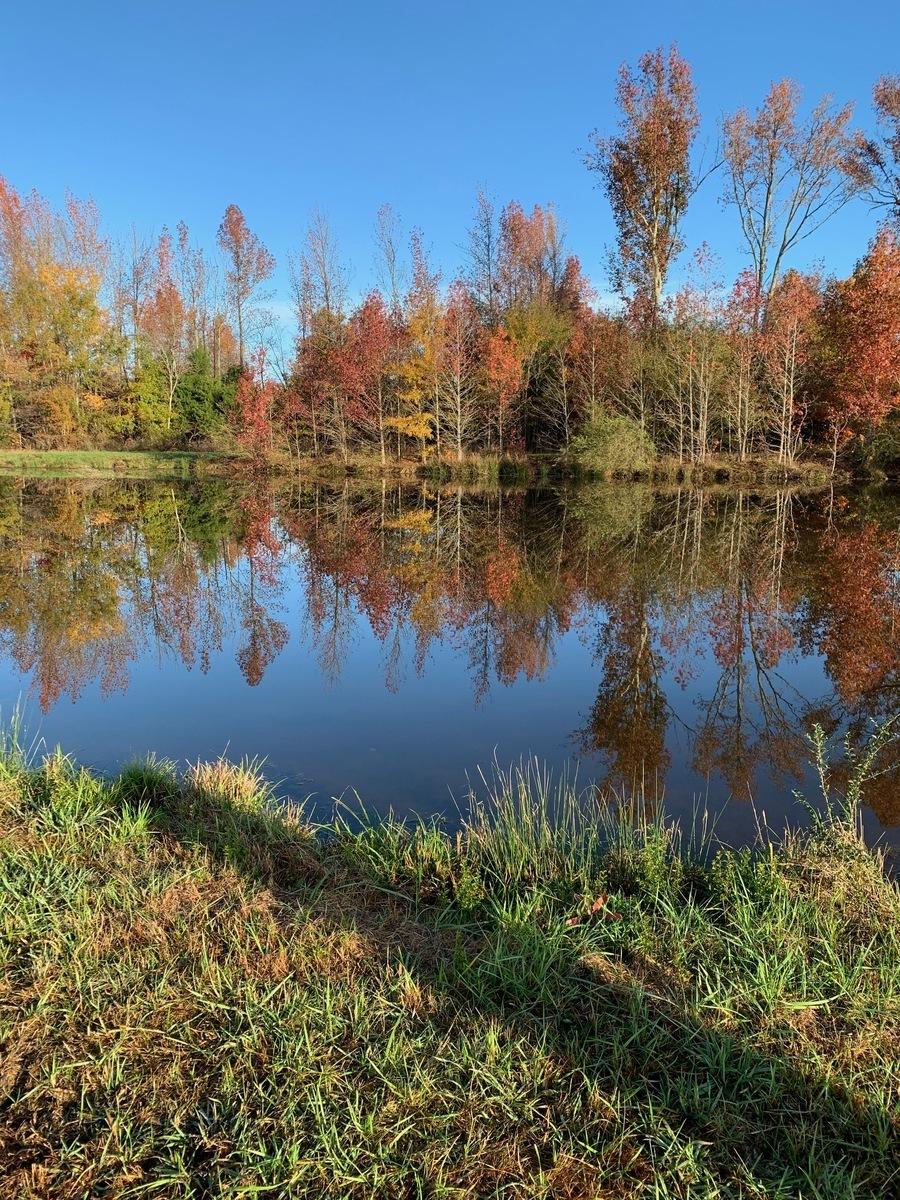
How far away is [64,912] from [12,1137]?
1160 mm

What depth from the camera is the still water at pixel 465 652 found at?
5.95 m

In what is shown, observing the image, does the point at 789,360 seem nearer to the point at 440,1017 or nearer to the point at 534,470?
the point at 534,470

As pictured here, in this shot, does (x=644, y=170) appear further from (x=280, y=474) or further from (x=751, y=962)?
(x=751, y=962)

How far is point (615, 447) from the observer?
2773 cm

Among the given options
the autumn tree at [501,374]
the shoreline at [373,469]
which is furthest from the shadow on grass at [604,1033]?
the autumn tree at [501,374]

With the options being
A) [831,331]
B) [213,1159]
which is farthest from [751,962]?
[831,331]

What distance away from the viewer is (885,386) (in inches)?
986

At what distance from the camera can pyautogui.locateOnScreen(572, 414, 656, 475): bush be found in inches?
1096

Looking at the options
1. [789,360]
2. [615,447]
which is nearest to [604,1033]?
[615,447]

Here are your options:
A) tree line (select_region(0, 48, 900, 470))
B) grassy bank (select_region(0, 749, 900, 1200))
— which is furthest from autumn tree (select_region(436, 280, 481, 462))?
Result: grassy bank (select_region(0, 749, 900, 1200))

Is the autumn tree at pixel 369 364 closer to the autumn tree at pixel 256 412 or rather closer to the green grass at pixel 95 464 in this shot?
the autumn tree at pixel 256 412

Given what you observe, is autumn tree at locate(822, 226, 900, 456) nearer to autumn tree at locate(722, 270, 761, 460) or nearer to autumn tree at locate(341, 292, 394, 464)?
autumn tree at locate(722, 270, 761, 460)

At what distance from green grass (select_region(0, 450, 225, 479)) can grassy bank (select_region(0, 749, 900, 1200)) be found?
31288mm

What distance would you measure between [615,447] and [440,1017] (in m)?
26.8
